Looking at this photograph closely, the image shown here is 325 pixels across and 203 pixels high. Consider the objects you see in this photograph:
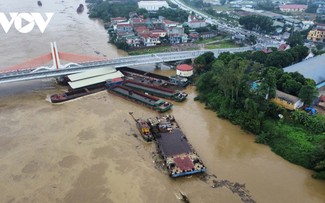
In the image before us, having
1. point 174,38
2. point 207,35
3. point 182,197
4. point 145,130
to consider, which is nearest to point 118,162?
point 145,130

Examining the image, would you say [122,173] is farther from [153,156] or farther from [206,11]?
[206,11]

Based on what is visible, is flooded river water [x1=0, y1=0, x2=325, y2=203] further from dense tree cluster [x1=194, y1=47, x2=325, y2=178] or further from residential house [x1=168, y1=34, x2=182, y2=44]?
residential house [x1=168, y1=34, x2=182, y2=44]

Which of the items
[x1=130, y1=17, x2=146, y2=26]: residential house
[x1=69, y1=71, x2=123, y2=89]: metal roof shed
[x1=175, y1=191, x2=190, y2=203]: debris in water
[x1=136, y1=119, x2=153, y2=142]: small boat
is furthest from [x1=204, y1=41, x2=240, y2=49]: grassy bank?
[x1=175, y1=191, x2=190, y2=203]: debris in water

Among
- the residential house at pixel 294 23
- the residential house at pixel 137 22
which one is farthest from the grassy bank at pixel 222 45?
the residential house at pixel 294 23

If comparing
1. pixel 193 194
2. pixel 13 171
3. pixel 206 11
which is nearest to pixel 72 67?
pixel 13 171

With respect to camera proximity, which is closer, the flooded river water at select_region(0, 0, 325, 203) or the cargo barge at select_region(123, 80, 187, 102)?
the flooded river water at select_region(0, 0, 325, 203)
